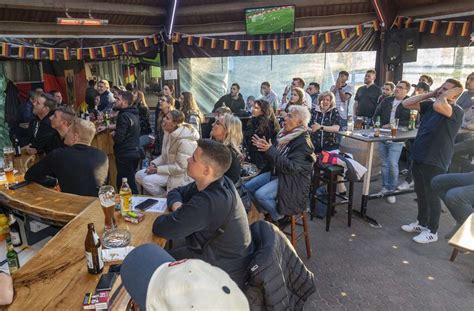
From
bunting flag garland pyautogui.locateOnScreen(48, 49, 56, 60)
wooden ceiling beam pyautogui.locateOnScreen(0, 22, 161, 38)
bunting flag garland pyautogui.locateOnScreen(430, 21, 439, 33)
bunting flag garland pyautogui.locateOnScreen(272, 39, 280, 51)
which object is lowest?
bunting flag garland pyautogui.locateOnScreen(48, 49, 56, 60)

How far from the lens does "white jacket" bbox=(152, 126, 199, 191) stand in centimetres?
387

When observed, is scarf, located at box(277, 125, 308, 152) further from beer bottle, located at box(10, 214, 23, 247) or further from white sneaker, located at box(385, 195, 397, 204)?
beer bottle, located at box(10, 214, 23, 247)

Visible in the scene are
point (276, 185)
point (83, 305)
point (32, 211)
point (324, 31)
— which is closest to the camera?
point (83, 305)

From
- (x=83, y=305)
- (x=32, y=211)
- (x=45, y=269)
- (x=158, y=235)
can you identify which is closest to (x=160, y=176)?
(x=32, y=211)

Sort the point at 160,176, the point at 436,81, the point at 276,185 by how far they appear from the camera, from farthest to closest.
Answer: the point at 436,81 → the point at 160,176 → the point at 276,185

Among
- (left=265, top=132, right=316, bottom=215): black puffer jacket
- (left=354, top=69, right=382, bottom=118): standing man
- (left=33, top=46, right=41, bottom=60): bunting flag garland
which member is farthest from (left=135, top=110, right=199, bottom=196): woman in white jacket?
(left=33, top=46, right=41, bottom=60): bunting flag garland

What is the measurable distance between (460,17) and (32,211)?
24.4ft

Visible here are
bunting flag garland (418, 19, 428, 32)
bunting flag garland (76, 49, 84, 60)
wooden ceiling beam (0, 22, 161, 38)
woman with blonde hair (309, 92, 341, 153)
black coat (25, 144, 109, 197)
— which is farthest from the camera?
bunting flag garland (76, 49, 84, 60)

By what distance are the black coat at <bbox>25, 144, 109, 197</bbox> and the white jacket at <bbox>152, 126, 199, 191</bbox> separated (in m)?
→ 1.00

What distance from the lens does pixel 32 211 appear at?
8.11 feet

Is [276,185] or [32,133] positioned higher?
[32,133]

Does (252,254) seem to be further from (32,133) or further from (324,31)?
(324,31)

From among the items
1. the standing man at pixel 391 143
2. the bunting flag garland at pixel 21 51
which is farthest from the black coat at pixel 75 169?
the bunting flag garland at pixel 21 51

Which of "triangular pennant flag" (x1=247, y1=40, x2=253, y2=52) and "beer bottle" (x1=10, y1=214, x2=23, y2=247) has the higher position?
"triangular pennant flag" (x1=247, y1=40, x2=253, y2=52)
